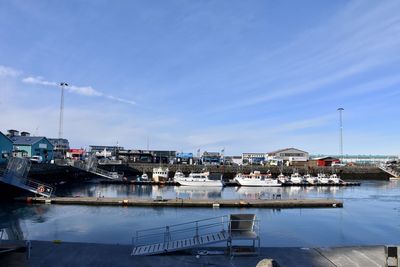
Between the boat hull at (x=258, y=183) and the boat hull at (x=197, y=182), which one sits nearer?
the boat hull at (x=197, y=182)

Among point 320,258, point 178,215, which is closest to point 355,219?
point 178,215

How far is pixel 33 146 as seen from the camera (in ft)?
289

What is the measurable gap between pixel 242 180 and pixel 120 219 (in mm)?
53995

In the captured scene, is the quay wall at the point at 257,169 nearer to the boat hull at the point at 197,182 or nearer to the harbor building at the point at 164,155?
the boat hull at the point at 197,182

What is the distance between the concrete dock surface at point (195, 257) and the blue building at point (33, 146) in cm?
6981

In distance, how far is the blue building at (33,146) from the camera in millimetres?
86438

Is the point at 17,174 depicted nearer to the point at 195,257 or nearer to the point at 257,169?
the point at 195,257

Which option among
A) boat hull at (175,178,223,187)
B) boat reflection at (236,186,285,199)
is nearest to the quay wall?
boat hull at (175,178,223,187)

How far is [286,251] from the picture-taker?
57.3 ft

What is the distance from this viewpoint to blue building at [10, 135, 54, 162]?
86.4 metres

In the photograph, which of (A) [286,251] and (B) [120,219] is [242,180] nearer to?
(B) [120,219]

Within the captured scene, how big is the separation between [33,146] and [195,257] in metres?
80.1

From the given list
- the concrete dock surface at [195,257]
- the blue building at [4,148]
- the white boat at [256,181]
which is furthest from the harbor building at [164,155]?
the concrete dock surface at [195,257]

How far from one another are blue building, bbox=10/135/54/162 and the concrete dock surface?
69.8 meters
